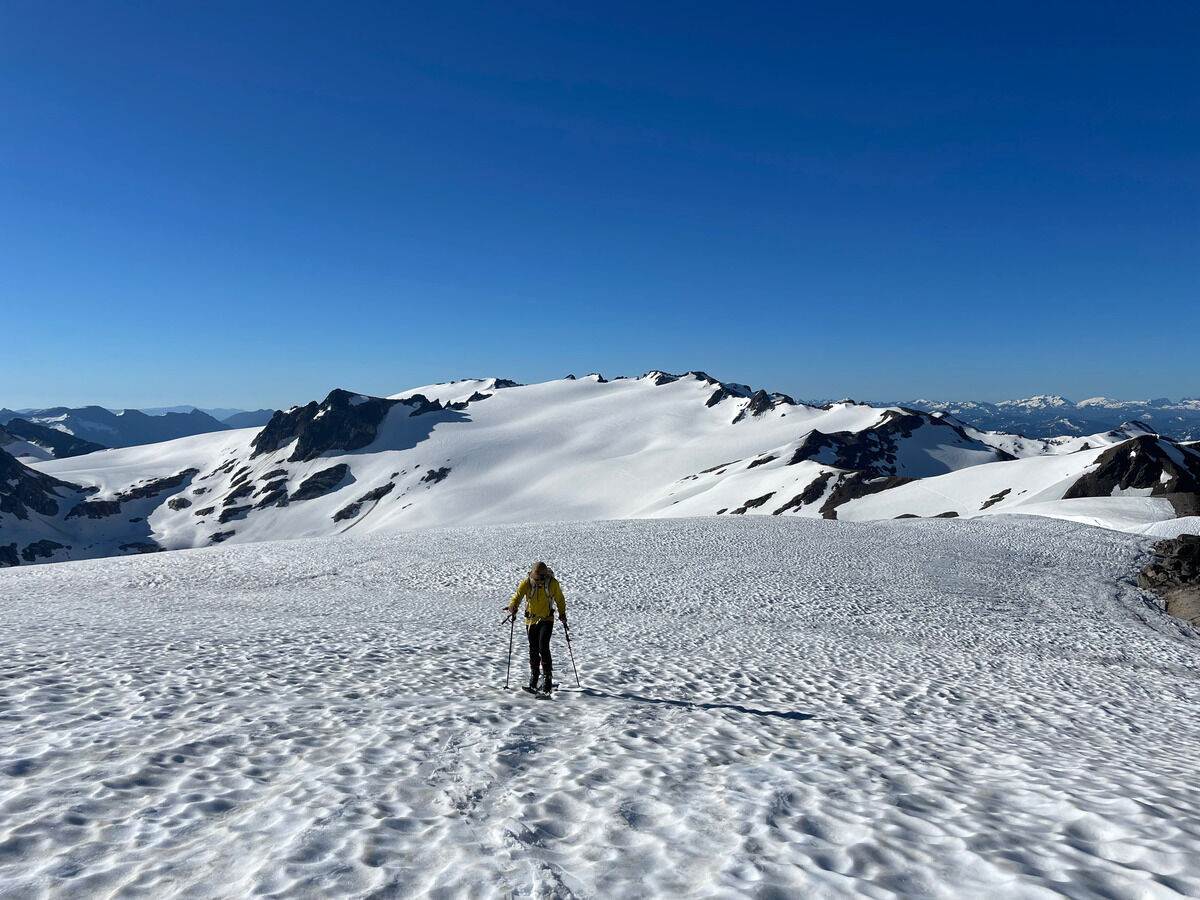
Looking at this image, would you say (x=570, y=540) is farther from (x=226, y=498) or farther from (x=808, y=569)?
(x=226, y=498)

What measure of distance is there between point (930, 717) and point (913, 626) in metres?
10.4

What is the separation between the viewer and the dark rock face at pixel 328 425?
174500mm

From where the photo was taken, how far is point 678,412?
18538cm

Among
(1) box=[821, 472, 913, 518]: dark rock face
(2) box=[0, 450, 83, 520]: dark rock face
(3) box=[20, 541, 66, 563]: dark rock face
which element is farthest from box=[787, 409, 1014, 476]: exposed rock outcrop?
(2) box=[0, 450, 83, 520]: dark rock face

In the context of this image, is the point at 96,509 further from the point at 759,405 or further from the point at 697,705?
the point at 697,705

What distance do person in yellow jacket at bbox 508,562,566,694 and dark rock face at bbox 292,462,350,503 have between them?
154 metres

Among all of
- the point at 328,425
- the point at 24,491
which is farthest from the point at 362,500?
the point at 24,491

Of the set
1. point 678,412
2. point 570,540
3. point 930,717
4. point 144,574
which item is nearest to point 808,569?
point 570,540

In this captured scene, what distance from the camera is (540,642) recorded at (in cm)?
1123

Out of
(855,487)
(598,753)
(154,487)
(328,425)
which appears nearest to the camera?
(598,753)

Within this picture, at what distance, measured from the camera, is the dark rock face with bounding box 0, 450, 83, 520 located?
14138 centimetres

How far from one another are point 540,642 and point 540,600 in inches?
28.7

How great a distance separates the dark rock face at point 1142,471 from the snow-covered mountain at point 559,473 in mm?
220

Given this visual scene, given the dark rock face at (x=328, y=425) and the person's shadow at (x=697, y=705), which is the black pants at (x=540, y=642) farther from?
the dark rock face at (x=328, y=425)
